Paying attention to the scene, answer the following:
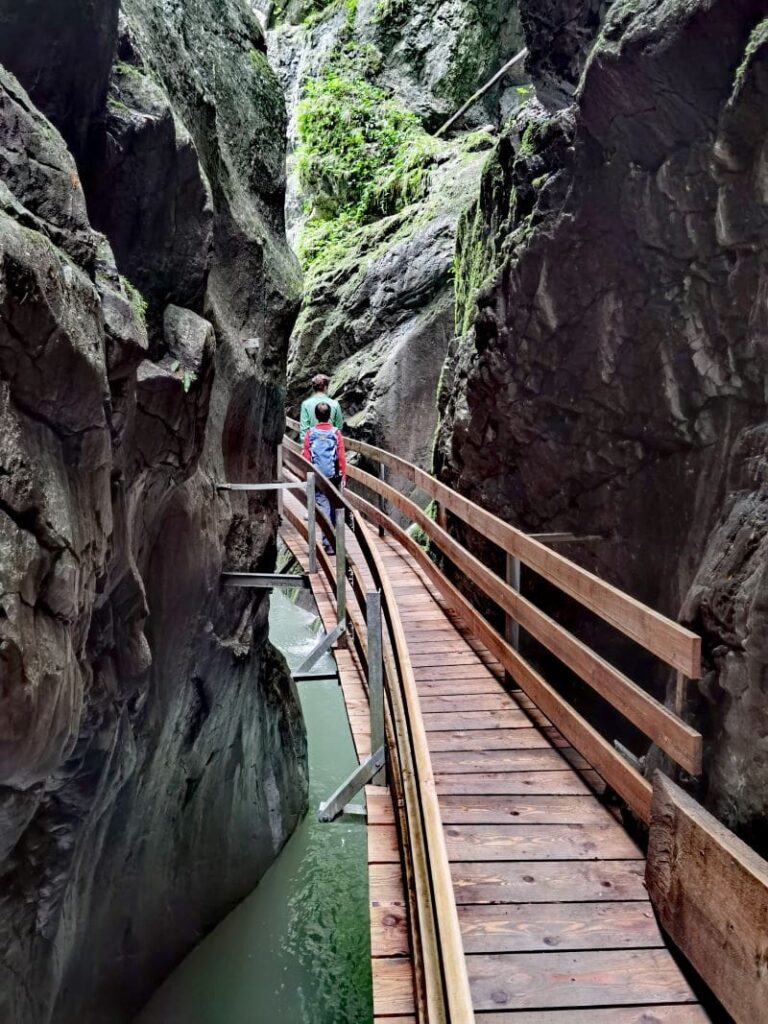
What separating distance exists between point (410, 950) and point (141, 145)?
16.6ft

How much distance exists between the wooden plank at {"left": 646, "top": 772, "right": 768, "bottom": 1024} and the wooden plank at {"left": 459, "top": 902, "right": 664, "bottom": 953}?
11 centimetres

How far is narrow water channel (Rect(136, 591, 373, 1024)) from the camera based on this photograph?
6918 mm

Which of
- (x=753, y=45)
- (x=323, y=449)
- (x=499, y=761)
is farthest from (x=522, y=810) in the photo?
(x=323, y=449)

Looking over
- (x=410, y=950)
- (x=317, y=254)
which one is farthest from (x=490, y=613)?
(x=317, y=254)

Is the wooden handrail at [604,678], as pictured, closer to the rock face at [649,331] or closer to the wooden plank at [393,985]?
the rock face at [649,331]

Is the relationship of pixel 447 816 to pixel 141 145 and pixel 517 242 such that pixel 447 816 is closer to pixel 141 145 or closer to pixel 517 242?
pixel 141 145

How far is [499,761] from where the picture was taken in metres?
4.45

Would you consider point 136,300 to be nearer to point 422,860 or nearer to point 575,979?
point 422,860

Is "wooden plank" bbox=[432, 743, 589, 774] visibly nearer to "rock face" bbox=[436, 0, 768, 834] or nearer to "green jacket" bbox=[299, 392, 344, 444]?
"rock face" bbox=[436, 0, 768, 834]

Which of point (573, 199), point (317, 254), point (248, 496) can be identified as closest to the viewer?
point (573, 199)

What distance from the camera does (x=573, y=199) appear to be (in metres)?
6.57

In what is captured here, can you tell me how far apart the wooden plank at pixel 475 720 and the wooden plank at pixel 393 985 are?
209 centimetres

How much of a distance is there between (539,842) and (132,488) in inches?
133

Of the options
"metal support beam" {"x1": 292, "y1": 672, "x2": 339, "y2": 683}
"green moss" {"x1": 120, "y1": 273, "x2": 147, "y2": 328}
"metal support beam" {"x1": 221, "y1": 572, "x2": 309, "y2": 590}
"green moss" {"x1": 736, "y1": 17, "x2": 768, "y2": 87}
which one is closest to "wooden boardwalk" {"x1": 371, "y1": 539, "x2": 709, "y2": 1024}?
"metal support beam" {"x1": 292, "y1": 672, "x2": 339, "y2": 683}
